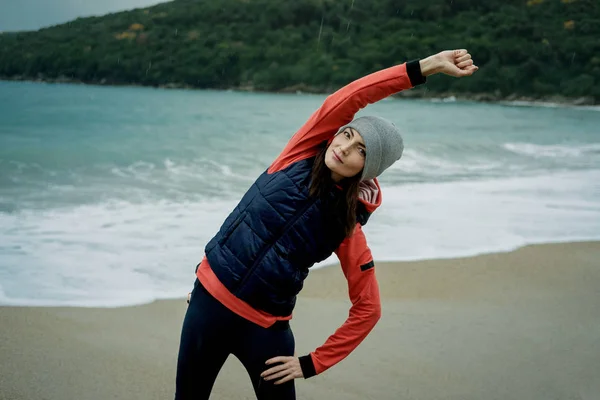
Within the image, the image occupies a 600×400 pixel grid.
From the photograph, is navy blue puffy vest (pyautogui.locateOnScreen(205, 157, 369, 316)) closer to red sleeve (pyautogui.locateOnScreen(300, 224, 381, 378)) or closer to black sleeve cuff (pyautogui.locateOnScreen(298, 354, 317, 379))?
red sleeve (pyautogui.locateOnScreen(300, 224, 381, 378))

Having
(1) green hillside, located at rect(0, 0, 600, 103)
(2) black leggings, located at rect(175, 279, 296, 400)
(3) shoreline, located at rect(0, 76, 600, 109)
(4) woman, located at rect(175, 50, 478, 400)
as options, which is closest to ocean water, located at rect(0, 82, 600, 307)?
(2) black leggings, located at rect(175, 279, 296, 400)

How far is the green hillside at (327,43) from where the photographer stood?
54219 mm

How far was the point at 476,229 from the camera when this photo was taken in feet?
24.6

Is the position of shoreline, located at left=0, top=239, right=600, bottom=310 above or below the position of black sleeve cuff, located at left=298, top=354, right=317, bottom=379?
below

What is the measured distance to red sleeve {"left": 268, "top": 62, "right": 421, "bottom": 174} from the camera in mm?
1905

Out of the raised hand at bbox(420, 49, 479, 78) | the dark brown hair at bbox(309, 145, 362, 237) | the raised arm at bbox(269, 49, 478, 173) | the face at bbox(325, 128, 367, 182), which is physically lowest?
the dark brown hair at bbox(309, 145, 362, 237)

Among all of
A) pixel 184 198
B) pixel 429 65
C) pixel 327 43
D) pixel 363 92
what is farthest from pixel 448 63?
pixel 327 43

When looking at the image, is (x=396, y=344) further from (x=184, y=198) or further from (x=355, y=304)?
(x=184, y=198)

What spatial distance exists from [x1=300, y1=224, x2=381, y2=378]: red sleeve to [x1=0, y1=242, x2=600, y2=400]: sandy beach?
145 centimetres

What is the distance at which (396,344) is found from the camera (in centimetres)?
404

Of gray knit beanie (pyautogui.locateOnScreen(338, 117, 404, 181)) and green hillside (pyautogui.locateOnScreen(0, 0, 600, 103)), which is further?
green hillside (pyautogui.locateOnScreen(0, 0, 600, 103))

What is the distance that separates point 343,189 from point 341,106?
10.4 inches

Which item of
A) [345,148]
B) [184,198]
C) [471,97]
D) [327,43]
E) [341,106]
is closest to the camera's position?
[345,148]

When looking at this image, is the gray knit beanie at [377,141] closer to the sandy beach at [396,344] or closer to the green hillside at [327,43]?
the sandy beach at [396,344]
